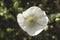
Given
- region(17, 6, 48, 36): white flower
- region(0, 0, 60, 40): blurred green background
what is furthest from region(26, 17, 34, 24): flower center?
region(0, 0, 60, 40): blurred green background

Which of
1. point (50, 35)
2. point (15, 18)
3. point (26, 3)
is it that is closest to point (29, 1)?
point (26, 3)

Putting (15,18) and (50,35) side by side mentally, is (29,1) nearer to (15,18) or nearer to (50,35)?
(15,18)

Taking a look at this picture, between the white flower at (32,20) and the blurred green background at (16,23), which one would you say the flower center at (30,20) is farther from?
the blurred green background at (16,23)

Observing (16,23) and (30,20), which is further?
(16,23)

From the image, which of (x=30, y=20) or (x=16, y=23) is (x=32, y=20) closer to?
(x=30, y=20)

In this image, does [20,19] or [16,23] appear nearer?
[20,19]

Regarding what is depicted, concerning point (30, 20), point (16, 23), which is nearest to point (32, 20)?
point (30, 20)
